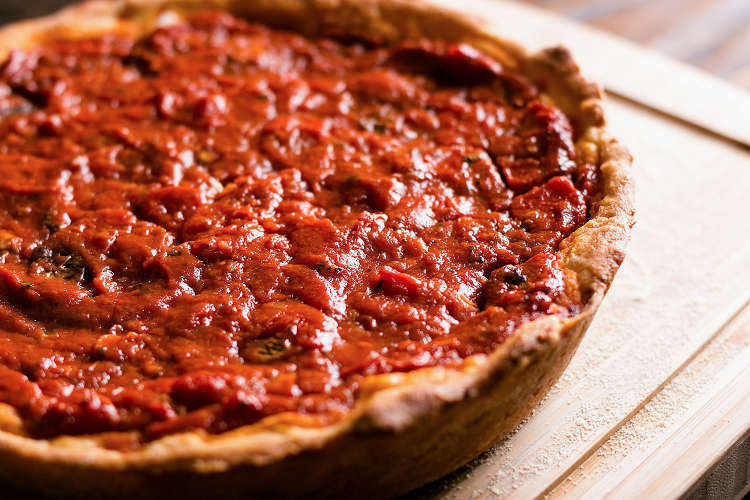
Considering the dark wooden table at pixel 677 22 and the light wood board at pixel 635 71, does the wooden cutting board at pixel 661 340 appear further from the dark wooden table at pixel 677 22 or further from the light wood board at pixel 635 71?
the dark wooden table at pixel 677 22

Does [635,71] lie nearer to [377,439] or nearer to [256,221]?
[256,221]

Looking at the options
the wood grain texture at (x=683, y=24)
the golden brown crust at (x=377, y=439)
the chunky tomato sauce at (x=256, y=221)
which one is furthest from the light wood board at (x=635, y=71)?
the golden brown crust at (x=377, y=439)

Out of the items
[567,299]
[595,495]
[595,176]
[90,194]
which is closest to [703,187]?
[595,176]

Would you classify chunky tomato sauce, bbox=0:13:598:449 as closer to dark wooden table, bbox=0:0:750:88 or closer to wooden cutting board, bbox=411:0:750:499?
wooden cutting board, bbox=411:0:750:499

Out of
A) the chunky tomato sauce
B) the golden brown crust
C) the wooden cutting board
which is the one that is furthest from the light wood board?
the golden brown crust

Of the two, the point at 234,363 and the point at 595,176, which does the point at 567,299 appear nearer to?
the point at 595,176

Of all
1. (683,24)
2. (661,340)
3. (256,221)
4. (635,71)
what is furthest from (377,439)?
(683,24)
